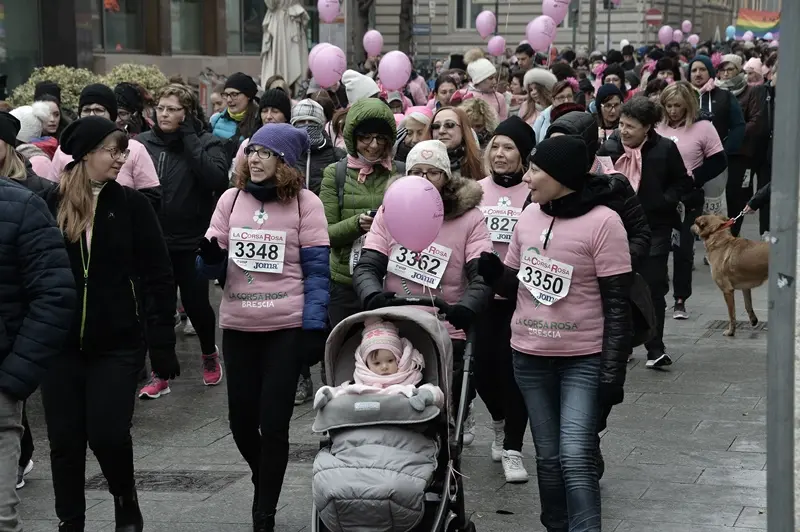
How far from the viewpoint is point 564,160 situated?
5625 mm

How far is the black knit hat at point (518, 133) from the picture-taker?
23.6ft

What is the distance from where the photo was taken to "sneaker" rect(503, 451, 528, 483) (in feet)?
23.9

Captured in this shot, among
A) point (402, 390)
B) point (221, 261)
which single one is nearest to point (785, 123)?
point (402, 390)

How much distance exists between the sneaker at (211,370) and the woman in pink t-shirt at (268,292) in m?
3.42

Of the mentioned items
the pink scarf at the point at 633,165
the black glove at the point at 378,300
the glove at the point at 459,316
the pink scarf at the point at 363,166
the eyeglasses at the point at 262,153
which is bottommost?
the glove at the point at 459,316

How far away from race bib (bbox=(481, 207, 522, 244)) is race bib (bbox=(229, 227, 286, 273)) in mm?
1472

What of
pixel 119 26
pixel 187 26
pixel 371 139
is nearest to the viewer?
pixel 371 139

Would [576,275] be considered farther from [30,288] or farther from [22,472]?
[22,472]

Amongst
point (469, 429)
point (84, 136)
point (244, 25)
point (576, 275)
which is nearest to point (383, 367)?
point (576, 275)

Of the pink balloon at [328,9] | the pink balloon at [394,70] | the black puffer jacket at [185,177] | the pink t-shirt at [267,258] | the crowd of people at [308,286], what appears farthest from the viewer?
the pink balloon at [328,9]

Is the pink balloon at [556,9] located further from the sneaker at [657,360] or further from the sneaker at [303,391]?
the sneaker at [303,391]

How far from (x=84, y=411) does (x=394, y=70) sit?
9100 millimetres

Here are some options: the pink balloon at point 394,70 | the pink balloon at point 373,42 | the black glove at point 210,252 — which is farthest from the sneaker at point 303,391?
the pink balloon at point 373,42

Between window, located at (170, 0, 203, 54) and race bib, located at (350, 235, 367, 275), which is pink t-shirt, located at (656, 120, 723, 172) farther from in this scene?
window, located at (170, 0, 203, 54)
